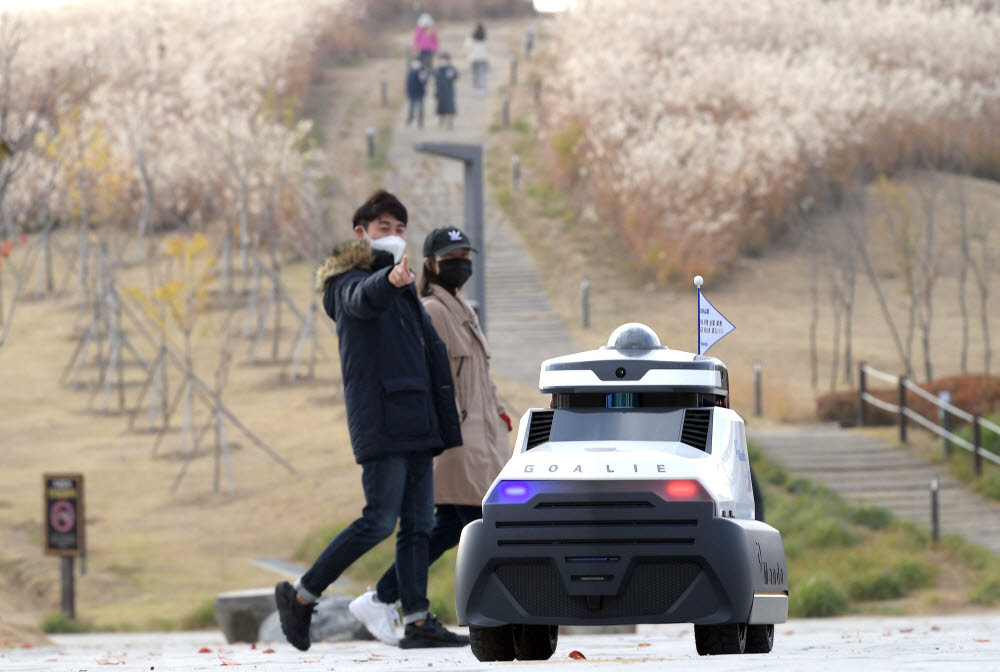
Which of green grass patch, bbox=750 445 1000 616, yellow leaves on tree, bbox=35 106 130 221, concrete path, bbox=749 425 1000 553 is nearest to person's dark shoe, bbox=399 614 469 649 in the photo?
green grass patch, bbox=750 445 1000 616

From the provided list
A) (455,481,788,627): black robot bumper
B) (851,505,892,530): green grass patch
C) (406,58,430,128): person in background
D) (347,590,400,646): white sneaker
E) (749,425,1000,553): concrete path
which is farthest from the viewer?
(406,58,430,128): person in background

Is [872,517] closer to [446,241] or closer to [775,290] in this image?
[446,241]

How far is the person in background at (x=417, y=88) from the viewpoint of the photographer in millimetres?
40000

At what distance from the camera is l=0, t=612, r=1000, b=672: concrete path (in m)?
4.77

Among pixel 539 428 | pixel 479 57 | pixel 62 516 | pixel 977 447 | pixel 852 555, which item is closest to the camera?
pixel 539 428

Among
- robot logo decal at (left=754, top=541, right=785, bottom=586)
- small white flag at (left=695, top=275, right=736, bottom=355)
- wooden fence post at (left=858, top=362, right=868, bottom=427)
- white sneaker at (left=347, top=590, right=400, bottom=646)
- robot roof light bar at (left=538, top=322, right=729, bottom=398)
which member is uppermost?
small white flag at (left=695, top=275, right=736, bottom=355)

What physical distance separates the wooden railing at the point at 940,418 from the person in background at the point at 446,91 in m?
19.9

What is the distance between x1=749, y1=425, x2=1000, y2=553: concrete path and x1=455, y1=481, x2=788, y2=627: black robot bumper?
11379 millimetres

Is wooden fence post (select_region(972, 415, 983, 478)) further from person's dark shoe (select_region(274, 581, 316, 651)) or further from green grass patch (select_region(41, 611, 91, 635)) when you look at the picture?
person's dark shoe (select_region(274, 581, 316, 651))

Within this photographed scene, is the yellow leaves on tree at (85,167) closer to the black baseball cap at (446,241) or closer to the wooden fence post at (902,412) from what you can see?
the wooden fence post at (902,412)

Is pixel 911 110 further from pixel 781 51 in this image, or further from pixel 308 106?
pixel 308 106

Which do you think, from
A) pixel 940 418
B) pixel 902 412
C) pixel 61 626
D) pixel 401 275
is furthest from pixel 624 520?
pixel 940 418

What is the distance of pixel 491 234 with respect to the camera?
34344 millimetres

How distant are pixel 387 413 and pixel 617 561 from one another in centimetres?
181
